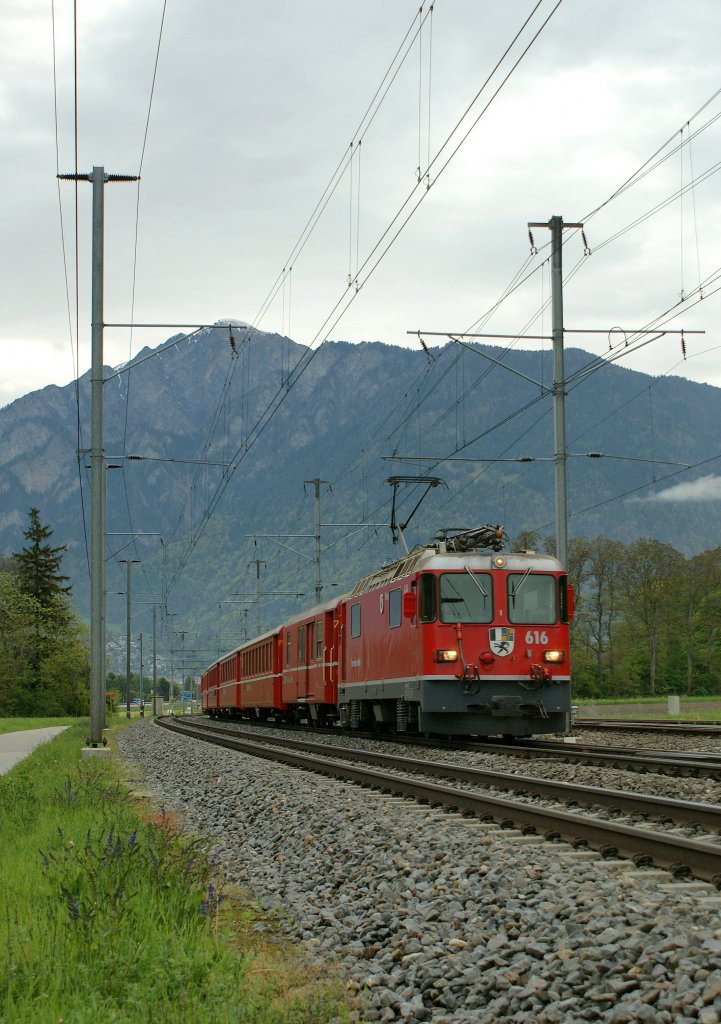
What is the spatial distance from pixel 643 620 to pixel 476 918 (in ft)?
255

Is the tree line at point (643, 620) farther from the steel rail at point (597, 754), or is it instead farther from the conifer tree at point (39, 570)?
the steel rail at point (597, 754)

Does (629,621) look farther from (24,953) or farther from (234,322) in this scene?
(24,953)

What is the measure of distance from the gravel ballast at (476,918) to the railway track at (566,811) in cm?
22

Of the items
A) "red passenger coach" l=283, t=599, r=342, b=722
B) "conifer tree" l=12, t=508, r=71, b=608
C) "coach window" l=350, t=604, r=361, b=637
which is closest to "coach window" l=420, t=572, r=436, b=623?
"coach window" l=350, t=604, r=361, b=637

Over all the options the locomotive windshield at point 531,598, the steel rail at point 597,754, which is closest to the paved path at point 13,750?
the steel rail at point 597,754

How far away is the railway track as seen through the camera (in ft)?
25.0

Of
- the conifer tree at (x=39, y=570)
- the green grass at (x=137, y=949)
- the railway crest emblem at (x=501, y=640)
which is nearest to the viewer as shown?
the green grass at (x=137, y=949)

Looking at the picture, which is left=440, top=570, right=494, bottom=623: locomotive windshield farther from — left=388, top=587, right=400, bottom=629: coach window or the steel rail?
the steel rail

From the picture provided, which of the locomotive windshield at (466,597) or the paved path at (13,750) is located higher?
the locomotive windshield at (466,597)

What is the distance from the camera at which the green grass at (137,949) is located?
4.69 metres

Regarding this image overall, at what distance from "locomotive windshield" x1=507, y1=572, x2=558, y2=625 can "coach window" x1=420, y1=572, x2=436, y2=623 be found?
137cm

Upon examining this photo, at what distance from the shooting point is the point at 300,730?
33.3 meters

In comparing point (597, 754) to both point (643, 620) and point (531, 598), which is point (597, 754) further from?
point (643, 620)

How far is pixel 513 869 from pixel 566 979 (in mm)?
2508
